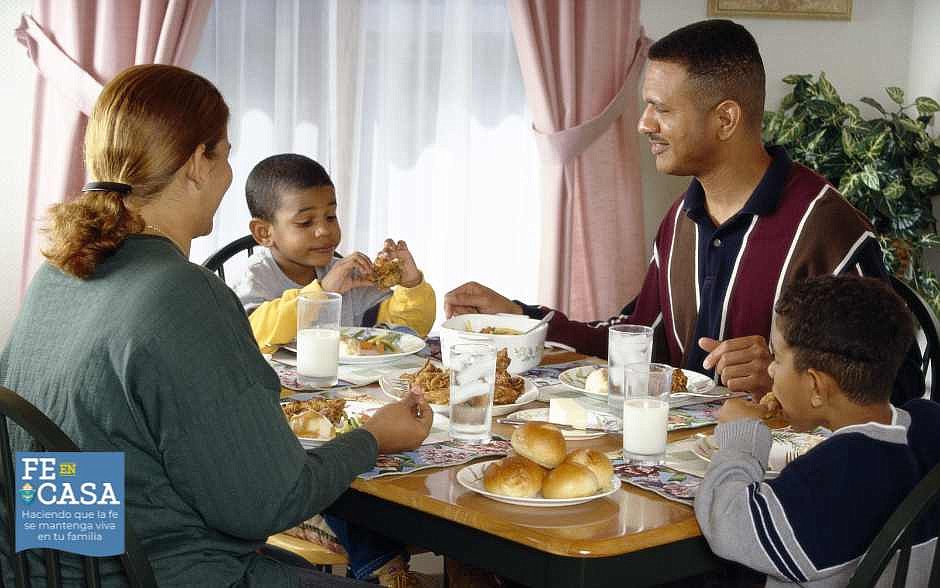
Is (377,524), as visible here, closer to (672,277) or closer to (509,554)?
(509,554)

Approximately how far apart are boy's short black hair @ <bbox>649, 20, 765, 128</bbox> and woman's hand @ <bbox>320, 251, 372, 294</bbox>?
2.63ft

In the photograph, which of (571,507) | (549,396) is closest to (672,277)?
(549,396)

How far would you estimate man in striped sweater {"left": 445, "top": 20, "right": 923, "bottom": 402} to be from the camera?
7.84ft

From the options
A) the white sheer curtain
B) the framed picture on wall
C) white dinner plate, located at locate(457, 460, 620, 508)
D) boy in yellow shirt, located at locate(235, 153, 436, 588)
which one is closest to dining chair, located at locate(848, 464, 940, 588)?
white dinner plate, located at locate(457, 460, 620, 508)

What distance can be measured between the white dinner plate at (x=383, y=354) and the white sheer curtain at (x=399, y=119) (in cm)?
151

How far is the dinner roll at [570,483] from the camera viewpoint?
1518mm

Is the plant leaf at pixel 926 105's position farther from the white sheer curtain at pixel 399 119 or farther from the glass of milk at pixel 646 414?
the glass of milk at pixel 646 414

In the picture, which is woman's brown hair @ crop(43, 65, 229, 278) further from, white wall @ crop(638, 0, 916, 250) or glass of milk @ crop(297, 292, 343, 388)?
white wall @ crop(638, 0, 916, 250)

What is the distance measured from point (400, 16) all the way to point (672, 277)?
177cm

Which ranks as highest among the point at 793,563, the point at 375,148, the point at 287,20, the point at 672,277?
the point at 287,20

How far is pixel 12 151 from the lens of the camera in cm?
358

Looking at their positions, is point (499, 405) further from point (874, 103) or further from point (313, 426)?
point (874, 103)

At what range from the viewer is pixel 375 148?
4.02 metres

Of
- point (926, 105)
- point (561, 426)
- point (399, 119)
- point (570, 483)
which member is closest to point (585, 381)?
point (561, 426)
